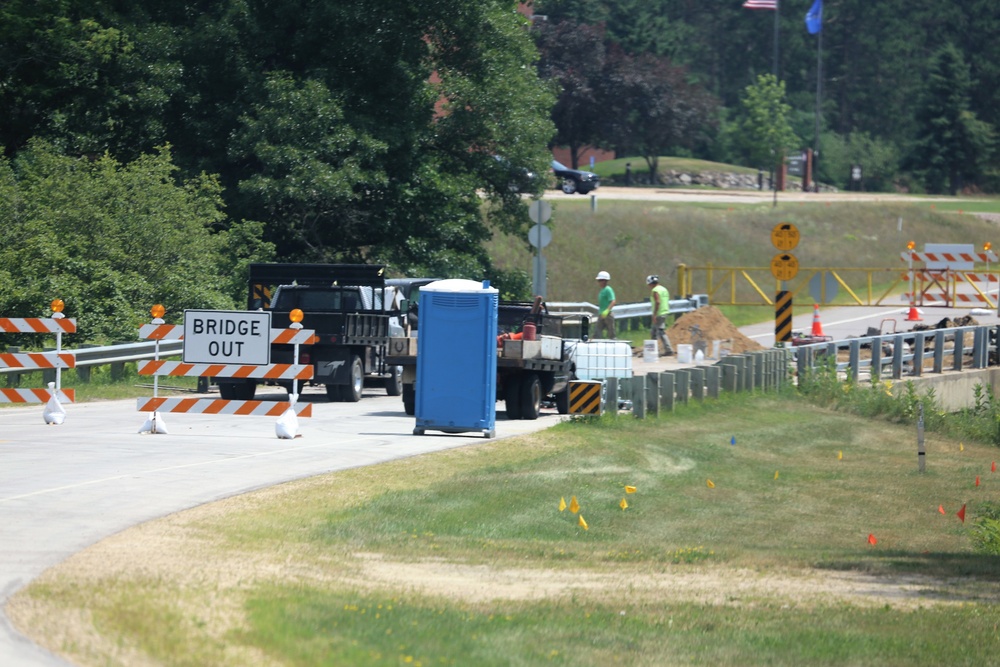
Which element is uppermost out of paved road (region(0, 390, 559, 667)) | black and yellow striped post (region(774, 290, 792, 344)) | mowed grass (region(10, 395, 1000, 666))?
black and yellow striped post (region(774, 290, 792, 344))

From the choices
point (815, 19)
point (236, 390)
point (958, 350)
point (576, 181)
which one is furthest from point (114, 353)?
point (815, 19)

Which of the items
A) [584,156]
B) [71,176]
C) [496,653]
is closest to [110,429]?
[496,653]

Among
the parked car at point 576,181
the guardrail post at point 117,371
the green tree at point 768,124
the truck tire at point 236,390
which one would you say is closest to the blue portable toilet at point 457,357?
the truck tire at point 236,390

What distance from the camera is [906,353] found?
33.2 meters

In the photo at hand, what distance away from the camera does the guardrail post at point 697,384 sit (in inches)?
963

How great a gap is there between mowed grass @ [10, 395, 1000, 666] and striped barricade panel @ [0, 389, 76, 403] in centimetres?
600

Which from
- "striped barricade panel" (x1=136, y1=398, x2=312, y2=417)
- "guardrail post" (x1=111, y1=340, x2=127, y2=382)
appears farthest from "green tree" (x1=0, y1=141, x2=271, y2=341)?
"striped barricade panel" (x1=136, y1=398, x2=312, y2=417)

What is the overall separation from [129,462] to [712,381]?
12.4 m

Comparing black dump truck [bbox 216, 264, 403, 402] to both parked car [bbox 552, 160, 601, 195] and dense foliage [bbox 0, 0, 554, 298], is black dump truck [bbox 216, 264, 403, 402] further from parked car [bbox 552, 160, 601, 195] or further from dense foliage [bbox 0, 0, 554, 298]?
parked car [bbox 552, 160, 601, 195]

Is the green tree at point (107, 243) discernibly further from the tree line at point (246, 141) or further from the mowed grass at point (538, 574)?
the mowed grass at point (538, 574)

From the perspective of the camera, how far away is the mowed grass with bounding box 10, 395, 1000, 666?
8.11 metres

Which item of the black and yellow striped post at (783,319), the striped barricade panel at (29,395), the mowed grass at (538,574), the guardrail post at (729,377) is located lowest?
the mowed grass at (538,574)

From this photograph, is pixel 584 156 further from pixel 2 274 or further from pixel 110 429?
pixel 110 429

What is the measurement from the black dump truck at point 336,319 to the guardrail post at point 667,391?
4.71 metres
